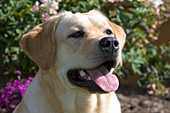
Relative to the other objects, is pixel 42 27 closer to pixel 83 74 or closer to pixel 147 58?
pixel 83 74

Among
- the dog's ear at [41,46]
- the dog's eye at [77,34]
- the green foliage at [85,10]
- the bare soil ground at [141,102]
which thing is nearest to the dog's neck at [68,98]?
the dog's ear at [41,46]

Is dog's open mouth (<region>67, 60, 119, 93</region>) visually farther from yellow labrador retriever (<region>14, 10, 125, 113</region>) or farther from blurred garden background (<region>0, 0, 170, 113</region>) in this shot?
blurred garden background (<region>0, 0, 170, 113</region>)

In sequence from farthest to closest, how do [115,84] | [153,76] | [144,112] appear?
[153,76]
[144,112]
[115,84]

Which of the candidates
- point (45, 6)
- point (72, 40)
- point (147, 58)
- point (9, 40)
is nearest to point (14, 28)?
point (9, 40)

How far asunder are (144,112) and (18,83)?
2.21 meters

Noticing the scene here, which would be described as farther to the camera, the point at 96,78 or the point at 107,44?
the point at 96,78

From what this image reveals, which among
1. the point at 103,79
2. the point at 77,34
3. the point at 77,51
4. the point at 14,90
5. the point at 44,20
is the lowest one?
the point at 14,90

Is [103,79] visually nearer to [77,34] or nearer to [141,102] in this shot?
[77,34]

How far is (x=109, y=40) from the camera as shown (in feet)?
8.61

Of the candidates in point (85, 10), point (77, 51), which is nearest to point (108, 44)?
point (77, 51)

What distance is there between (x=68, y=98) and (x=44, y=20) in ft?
5.02

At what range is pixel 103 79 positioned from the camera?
2781 mm

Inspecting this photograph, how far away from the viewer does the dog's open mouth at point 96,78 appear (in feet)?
8.97

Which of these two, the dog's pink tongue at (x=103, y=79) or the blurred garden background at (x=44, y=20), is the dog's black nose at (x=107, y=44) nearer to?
the dog's pink tongue at (x=103, y=79)
